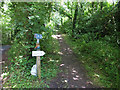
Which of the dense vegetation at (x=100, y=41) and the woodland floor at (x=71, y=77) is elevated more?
the dense vegetation at (x=100, y=41)

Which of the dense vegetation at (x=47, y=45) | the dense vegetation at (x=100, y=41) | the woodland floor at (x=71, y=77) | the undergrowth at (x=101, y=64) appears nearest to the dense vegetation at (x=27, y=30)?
the dense vegetation at (x=47, y=45)

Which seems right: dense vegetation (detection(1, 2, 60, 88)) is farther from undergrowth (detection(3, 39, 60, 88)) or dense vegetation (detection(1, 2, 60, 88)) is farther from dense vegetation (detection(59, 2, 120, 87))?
dense vegetation (detection(59, 2, 120, 87))

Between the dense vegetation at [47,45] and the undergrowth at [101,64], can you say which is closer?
the dense vegetation at [47,45]

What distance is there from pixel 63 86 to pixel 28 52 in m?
2.77

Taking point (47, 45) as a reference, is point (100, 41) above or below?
above

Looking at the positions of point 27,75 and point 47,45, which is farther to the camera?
point 47,45

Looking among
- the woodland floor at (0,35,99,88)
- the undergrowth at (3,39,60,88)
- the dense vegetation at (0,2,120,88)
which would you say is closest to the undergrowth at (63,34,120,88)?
the dense vegetation at (0,2,120,88)

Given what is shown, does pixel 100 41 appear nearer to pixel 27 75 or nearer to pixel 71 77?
pixel 71 77

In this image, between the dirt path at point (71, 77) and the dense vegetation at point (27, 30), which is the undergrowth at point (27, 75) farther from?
the dirt path at point (71, 77)

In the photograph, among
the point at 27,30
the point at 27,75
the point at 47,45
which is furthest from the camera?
the point at 47,45

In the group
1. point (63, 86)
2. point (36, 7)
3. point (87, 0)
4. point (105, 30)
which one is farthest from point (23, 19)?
point (87, 0)

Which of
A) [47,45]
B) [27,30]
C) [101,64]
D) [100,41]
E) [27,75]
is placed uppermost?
[27,30]

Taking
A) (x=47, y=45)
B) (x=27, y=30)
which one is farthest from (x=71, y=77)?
(x=47, y=45)

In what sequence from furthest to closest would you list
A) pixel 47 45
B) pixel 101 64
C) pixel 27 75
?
1. pixel 47 45
2. pixel 101 64
3. pixel 27 75
